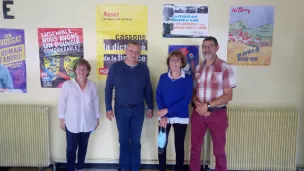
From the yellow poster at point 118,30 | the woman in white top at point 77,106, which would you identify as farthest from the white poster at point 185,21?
the woman in white top at point 77,106

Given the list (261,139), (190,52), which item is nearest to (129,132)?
(190,52)

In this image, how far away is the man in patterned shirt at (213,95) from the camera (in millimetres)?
2498

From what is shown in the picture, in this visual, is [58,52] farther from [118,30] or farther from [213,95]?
[213,95]

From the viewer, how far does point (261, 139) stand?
2949 mm

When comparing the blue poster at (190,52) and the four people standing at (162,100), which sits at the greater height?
the blue poster at (190,52)

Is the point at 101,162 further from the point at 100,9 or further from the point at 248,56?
the point at 248,56

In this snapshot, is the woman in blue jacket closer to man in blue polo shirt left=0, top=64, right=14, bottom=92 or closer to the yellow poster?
the yellow poster

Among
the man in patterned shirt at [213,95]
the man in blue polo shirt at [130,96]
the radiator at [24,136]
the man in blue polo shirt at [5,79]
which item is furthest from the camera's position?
the man in blue polo shirt at [5,79]

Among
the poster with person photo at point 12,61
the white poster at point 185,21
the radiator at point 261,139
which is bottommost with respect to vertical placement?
the radiator at point 261,139

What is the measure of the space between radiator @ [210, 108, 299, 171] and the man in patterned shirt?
0.38 meters

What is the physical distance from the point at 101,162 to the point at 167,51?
1.49m

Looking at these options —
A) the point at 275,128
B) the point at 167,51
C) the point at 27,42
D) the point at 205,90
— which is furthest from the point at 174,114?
the point at 27,42

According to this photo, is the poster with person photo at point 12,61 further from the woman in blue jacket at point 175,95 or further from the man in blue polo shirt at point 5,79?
the woman in blue jacket at point 175,95

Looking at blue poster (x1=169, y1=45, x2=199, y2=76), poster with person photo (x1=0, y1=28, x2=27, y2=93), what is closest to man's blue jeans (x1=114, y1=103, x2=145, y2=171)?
blue poster (x1=169, y1=45, x2=199, y2=76)
